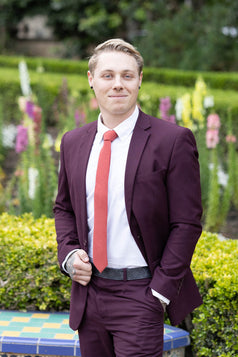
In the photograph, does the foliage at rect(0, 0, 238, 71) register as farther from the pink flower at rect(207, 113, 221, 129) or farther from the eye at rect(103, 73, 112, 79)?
the eye at rect(103, 73, 112, 79)

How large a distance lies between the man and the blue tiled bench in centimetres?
79

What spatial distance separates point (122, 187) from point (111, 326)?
49 cm

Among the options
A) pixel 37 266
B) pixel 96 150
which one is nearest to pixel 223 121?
pixel 37 266

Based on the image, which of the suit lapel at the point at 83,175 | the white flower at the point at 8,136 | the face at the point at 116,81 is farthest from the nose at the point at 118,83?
the white flower at the point at 8,136

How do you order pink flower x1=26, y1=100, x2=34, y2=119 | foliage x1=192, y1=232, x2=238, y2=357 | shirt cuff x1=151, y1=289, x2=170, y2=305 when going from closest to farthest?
shirt cuff x1=151, y1=289, x2=170, y2=305, foliage x1=192, y1=232, x2=238, y2=357, pink flower x1=26, y1=100, x2=34, y2=119

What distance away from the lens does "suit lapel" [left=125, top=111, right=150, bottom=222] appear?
6.46 feet

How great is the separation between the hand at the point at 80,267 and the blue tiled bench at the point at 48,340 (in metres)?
0.89

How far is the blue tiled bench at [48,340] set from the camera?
2873mm

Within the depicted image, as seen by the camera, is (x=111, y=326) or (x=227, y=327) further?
(x=227, y=327)

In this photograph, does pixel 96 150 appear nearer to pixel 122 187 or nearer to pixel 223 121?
pixel 122 187

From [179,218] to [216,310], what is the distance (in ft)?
3.66

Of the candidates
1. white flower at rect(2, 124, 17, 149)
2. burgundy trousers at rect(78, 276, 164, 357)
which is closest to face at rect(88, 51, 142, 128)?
burgundy trousers at rect(78, 276, 164, 357)

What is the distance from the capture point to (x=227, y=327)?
2.88 m

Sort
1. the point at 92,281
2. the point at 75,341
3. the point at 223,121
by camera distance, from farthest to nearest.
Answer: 1. the point at 223,121
2. the point at 75,341
3. the point at 92,281
